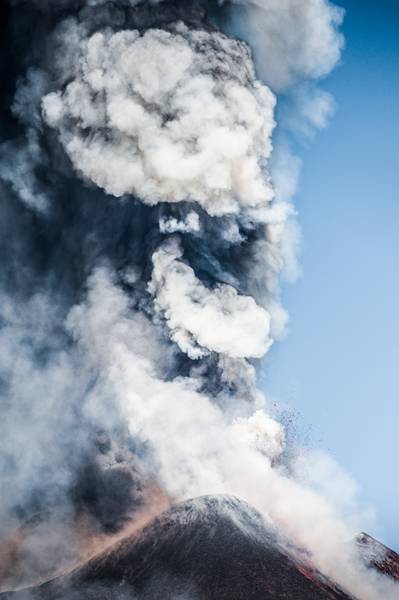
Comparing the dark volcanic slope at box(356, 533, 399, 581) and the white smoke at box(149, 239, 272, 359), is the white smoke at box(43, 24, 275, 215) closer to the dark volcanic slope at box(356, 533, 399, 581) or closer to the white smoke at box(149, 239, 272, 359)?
the white smoke at box(149, 239, 272, 359)

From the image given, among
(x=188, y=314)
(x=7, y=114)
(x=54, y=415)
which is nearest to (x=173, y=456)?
(x=188, y=314)

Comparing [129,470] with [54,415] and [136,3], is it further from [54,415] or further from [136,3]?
[136,3]

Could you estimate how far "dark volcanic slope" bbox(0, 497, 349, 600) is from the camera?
22516mm

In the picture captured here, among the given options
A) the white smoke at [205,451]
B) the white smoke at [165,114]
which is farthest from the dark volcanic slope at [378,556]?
the white smoke at [165,114]

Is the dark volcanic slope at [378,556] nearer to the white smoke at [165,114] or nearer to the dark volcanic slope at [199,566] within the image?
the dark volcanic slope at [199,566]

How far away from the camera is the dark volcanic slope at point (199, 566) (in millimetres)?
22516

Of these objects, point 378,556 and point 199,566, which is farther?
point 378,556

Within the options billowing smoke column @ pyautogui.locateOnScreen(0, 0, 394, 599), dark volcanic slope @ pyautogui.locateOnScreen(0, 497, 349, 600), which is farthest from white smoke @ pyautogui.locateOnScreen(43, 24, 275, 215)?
dark volcanic slope @ pyautogui.locateOnScreen(0, 497, 349, 600)

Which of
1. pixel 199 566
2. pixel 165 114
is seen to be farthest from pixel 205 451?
pixel 165 114

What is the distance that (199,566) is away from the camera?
936 inches

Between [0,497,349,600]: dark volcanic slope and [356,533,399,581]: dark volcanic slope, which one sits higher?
[356,533,399,581]: dark volcanic slope

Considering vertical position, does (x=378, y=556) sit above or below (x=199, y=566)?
above

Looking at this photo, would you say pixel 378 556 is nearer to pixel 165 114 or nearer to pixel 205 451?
pixel 205 451

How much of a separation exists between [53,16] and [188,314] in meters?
25.5
